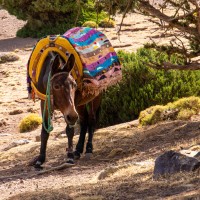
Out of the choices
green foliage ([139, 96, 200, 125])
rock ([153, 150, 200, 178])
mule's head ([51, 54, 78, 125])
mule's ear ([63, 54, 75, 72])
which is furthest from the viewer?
green foliage ([139, 96, 200, 125])

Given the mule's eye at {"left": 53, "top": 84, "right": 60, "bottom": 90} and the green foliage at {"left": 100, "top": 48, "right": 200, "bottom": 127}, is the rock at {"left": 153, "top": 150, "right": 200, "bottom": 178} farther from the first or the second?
the green foliage at {"left": 100, "top": 48, "right": 200, "bottom": 127}

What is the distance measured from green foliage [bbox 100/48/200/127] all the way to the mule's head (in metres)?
5.55

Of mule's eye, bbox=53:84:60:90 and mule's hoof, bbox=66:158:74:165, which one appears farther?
mule's hoof, bbox=66:158:74:165

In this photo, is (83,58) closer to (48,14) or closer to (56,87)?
(56,87)

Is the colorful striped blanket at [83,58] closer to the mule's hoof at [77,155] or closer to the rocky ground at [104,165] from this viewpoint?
the mule's hoof at [77,155]

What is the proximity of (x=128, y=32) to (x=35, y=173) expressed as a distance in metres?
23.0

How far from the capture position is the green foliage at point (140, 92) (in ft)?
53.9

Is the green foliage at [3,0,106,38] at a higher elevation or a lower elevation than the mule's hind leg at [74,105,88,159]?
lower

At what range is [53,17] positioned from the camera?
36.0 meters

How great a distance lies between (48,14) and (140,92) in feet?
65.5

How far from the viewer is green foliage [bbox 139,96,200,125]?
14359 millimetres

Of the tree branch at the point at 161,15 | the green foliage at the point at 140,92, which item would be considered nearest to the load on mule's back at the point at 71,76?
the tree branch at the point at 161,15

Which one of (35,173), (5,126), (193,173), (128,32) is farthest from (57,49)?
(128,32)

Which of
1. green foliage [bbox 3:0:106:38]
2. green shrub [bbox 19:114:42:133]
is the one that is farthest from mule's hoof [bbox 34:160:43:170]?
green foliage [bbox 3:0:106:38]
